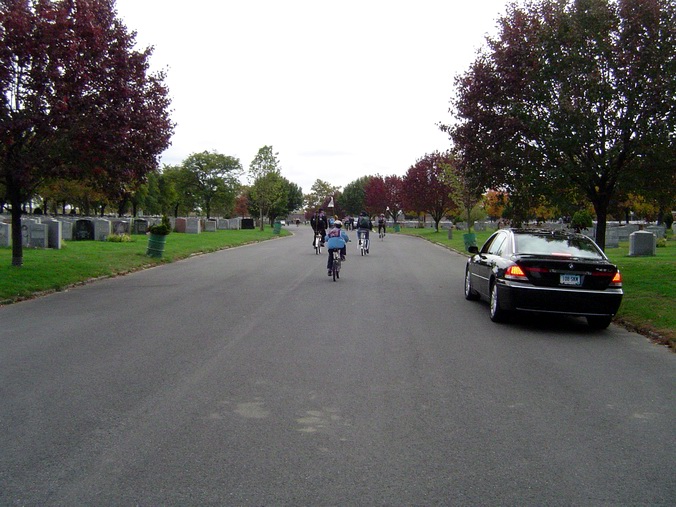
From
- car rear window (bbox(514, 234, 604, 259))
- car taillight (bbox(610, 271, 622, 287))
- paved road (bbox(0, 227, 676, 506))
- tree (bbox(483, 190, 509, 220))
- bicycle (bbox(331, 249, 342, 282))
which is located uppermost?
tree (bbox(483, 190, 509, 220))

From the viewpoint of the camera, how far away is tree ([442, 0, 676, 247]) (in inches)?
555

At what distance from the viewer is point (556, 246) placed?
10711 mm

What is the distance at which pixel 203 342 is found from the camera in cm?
868

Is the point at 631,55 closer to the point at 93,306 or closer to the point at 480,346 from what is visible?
the point at 480,346

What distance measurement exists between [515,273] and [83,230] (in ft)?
84.8

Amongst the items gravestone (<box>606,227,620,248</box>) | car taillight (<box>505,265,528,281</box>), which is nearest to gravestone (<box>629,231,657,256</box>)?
gravestone (<box>606,227,620,248</box>)

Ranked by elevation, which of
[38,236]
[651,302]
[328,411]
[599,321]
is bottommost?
[328,411]

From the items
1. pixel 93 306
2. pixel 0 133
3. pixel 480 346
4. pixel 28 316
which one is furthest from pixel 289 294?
pixel 0 133

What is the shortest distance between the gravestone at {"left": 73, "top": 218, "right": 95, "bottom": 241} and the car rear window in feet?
81.6

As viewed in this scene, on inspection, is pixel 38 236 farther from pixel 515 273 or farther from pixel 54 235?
pixel 515 273

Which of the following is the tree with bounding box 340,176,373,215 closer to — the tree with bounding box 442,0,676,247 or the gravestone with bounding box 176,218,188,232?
the gravestone with bounding box 176,218,188,232

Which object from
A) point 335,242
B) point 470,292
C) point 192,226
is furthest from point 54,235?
point 192,226

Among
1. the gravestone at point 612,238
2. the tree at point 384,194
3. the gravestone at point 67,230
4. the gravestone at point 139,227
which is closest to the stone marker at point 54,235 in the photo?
the gravestone at point 67,230

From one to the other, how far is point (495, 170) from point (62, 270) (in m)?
11.1
